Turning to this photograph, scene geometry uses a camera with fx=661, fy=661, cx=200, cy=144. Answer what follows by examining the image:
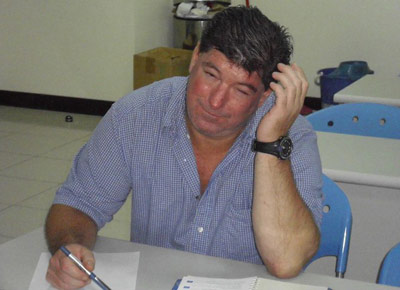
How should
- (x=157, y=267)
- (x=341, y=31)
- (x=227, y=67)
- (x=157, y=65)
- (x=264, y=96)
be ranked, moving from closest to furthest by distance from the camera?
(x=157, y=267), (x=227, y=67), (x=264, y=96), (x=157, y=65), (x=341, y=31)

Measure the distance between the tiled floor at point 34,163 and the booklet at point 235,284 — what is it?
6.65ft

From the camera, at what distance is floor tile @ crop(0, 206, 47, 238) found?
331 cm

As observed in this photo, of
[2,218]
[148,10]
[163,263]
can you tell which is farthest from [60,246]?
[148,10]

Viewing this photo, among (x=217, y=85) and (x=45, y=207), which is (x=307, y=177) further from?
Result: (x=45, y=207)

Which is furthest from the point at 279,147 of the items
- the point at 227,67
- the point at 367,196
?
the point at 367,196

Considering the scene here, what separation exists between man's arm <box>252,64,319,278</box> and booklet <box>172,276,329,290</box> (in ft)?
0.47

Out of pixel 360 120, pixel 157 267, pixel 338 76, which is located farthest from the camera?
pixel 338 76

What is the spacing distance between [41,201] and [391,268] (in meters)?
2.58

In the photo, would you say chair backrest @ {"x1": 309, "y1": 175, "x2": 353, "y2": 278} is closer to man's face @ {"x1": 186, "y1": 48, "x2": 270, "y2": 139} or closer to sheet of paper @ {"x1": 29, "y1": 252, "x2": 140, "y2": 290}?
man's face @ {"x1": 186, "y1": 48, "x2": 270, "y2": 139}

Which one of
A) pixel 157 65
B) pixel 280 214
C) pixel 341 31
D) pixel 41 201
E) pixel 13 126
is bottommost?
pixel 13 126

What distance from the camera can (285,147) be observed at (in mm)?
1597

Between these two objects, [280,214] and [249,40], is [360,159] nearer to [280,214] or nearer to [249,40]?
[280,214]

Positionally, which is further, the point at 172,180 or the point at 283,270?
the point at 172,180

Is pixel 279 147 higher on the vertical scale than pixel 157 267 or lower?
higher
